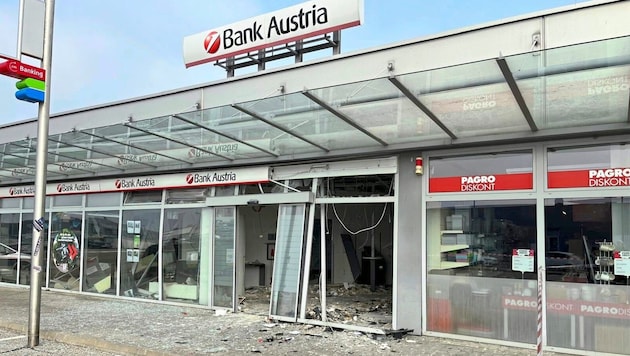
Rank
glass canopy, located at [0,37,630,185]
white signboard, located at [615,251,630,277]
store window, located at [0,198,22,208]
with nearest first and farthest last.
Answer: glass canopy, located at [0,37,630,185] < white signboard, located at [615,251,630,277] < store window, located at [0,198,22,208]

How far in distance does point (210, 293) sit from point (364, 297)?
12.2ft

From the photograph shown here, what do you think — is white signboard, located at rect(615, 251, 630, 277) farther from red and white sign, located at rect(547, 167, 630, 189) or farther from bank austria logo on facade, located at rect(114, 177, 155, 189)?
bank austria logo on facade, located at rect(114, 177, 155, 189)

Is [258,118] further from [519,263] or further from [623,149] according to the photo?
Result: [623,149]

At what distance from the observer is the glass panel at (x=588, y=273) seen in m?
6.57

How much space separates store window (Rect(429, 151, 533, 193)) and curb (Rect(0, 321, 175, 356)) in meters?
4.66

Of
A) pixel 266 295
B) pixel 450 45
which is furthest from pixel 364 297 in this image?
pixel 450 45

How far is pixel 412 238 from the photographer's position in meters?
8.09

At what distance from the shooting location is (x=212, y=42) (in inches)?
427

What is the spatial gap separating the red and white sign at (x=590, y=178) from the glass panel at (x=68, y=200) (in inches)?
431

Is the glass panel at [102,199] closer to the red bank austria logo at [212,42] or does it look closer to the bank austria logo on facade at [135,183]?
the bank austria logo on facade at [135,183]

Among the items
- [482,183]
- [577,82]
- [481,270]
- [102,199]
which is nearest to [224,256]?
[102,199]

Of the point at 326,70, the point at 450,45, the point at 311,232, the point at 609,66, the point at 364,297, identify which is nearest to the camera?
the point at 609,66

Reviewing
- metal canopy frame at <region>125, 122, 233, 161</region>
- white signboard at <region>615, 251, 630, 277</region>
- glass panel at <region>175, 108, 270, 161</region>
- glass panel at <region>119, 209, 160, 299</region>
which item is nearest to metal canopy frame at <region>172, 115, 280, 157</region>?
glass panel at <region>175, 108, 270, 161</region>

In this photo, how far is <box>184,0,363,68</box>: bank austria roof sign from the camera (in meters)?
9.30
